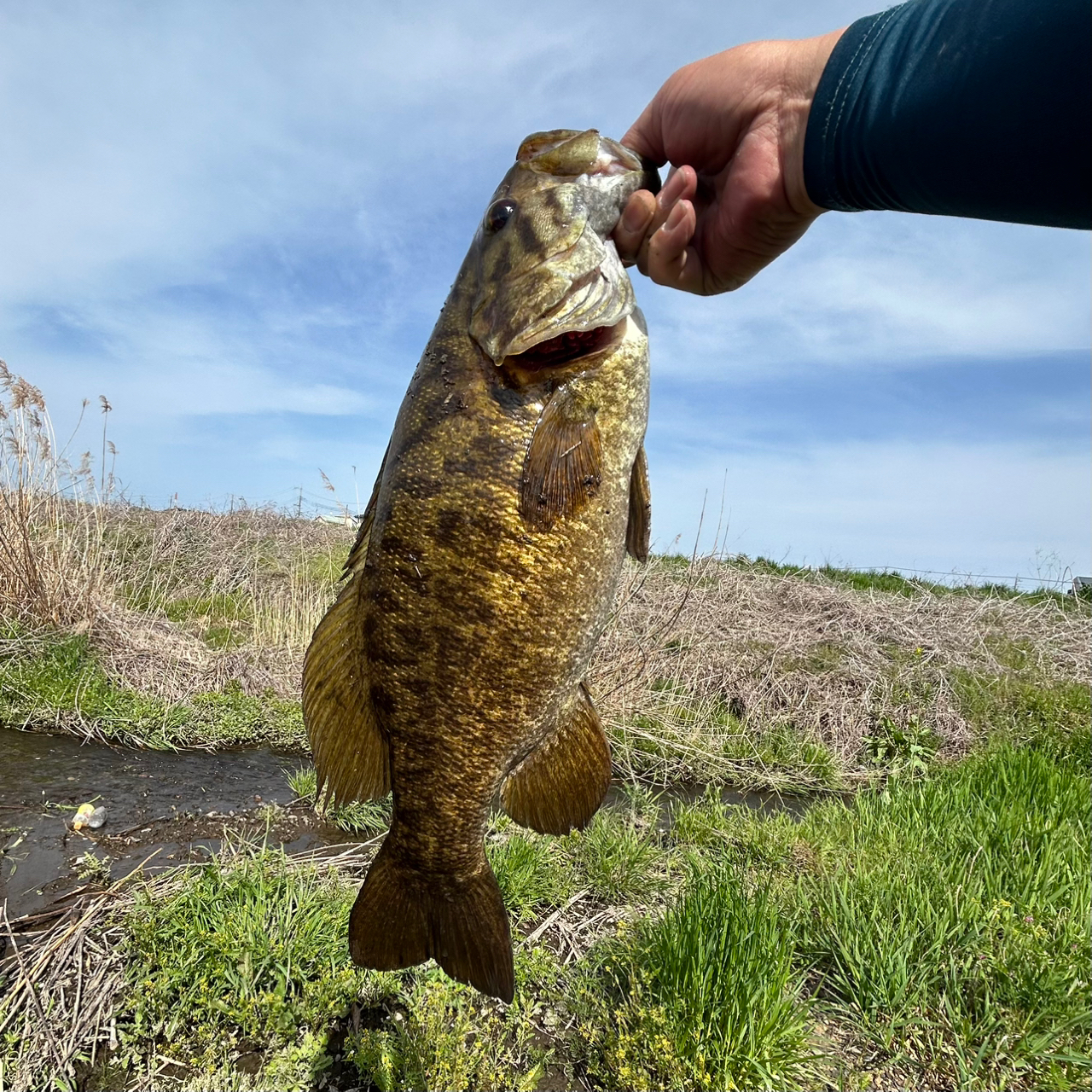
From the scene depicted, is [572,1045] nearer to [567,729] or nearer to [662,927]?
[662,927]

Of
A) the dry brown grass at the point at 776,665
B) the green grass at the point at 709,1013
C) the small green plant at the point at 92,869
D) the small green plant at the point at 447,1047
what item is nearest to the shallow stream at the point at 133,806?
the small green plant at the point at 92,869

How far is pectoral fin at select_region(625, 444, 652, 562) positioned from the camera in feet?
6.74

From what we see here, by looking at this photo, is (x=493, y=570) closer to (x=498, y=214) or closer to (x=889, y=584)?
(x=498, y=214)

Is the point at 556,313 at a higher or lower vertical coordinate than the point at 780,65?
lower

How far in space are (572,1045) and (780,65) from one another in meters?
4.13

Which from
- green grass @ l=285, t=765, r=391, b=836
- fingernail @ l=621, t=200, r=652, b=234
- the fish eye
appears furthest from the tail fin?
green grass @ l=285, t=765, r=391, b=836

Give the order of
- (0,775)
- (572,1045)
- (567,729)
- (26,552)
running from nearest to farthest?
(567,729) < (572,1045) < (0,775) < (26,552)

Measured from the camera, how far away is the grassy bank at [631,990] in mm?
3070

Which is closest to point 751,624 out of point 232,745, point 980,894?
point 980,894

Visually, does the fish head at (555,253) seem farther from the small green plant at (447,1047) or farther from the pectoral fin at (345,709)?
the small green plant at (447,1047)

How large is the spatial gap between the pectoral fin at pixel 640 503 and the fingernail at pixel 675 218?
67cm

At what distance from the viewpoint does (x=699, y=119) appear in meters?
2.31

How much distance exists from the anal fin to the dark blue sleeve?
1.79 meters

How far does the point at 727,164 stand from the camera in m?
2.40
